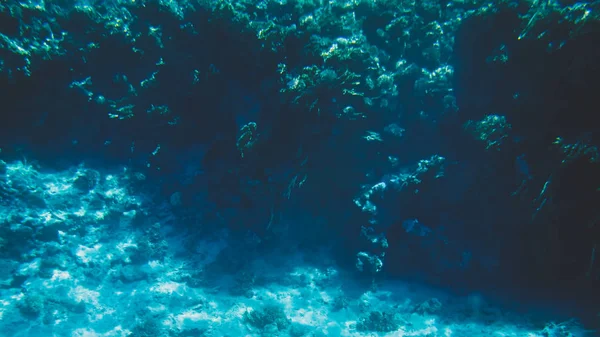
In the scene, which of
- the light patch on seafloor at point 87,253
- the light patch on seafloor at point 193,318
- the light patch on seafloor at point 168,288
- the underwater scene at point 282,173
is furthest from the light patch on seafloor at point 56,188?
the light patch on seafloor at point 193,318

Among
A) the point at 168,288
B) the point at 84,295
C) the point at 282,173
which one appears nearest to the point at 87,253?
the point at 84,295

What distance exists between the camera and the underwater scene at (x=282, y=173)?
29.0ft

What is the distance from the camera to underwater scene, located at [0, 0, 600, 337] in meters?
8.85

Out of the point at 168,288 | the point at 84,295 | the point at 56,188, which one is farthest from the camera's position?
the point at 56,188

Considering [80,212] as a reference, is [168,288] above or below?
below

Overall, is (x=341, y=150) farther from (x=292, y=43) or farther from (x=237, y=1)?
(x=237, y=1)

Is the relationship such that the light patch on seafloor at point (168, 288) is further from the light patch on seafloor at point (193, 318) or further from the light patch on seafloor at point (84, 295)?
the light patch on seafloor at point (84, 295)

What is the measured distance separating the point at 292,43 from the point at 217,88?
2724 mm

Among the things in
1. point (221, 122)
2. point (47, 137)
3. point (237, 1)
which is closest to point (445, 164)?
point (221, 122)

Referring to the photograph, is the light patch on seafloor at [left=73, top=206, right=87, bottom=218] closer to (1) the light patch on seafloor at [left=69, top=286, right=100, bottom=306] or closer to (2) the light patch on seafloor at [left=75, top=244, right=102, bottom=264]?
(2) the light patch on seafloor at [left=75, top=244, right=102, bottom=264]

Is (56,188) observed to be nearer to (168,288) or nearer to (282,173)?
(168,288)

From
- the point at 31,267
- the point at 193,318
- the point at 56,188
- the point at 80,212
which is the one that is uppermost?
the point at 56,188

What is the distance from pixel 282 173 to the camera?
9.97m

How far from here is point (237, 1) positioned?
9.68 meters
